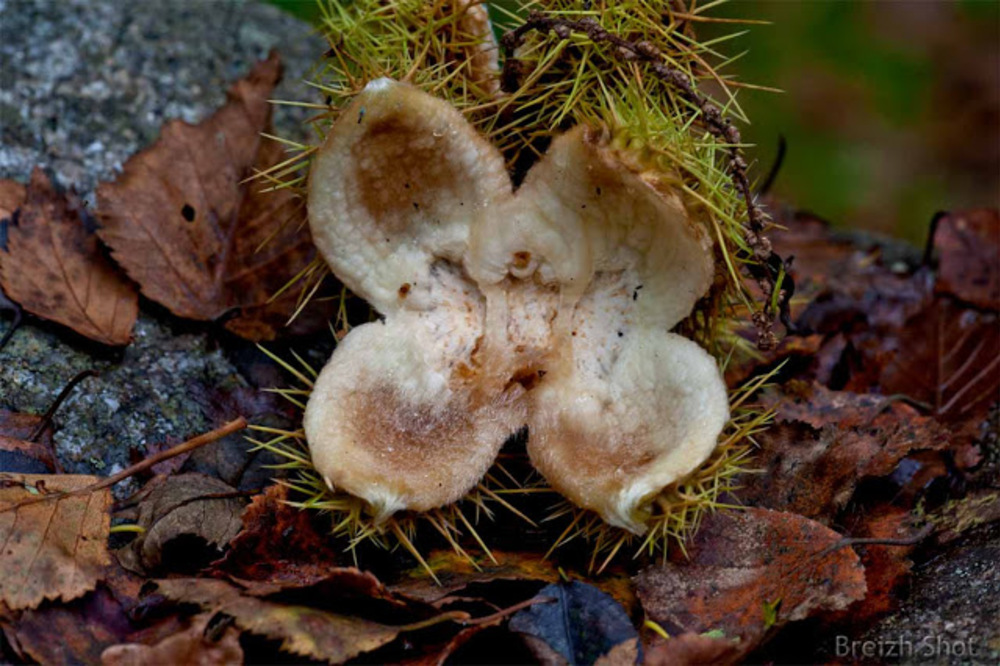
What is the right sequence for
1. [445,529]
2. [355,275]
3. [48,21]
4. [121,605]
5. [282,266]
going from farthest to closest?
[48,21], [282,266], [355,275], [445,529], [121,605]

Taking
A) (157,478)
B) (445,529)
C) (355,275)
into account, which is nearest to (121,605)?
(157,478)

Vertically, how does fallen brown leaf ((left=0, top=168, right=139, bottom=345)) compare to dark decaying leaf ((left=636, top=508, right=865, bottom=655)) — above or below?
above

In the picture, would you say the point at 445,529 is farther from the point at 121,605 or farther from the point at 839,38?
the point at 839,38

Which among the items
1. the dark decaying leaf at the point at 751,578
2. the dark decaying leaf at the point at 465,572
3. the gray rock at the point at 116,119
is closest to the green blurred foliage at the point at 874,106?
the gray rock at the point at 116,119

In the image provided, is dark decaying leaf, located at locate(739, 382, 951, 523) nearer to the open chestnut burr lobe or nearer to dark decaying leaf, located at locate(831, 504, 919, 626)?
dark decaying leaf, located at locate(831, 504, 919, 626)

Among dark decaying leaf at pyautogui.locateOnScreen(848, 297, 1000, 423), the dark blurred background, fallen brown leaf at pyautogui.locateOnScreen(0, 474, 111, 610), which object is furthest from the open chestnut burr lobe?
the dark blurred background

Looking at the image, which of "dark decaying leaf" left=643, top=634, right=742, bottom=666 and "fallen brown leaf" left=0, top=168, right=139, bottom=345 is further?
"fallen brown leaf" left=0, top=168, right=139, bottom=345

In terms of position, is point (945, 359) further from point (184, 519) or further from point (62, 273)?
point (62, 273)
